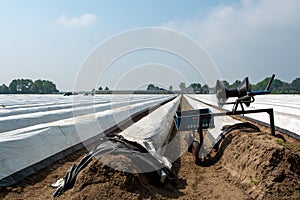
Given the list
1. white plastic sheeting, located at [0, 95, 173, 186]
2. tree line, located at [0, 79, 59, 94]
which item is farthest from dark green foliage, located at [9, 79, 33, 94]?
white plastic sheeting, located at [0, 95, 173, 186]

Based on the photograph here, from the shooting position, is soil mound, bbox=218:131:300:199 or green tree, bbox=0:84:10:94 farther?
green tree, bbox=0:84:10:94

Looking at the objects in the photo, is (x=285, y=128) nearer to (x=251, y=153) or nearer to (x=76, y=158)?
(x=251, y=153)

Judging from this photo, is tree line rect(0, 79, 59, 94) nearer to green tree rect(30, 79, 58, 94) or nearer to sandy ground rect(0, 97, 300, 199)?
green tree rect(30, 79, 58, 94)

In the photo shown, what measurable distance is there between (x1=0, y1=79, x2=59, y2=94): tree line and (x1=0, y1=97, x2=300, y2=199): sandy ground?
6635 centimetres

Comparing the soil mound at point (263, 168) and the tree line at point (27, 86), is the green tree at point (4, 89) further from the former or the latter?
the soil mound at point (263, 168)

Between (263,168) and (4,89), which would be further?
(4,89)

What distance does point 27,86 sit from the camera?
6700 cm

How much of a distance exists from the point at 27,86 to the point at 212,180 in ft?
233

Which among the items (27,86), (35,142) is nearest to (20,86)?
(27,86)

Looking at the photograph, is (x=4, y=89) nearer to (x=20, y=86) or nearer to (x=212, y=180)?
(x=20, y=86)

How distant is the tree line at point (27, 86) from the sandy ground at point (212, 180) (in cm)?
6635

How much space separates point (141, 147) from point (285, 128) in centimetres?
533

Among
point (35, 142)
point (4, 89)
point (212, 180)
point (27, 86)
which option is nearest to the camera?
point (212, 180)

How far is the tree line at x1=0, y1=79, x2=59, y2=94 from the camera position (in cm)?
6325
